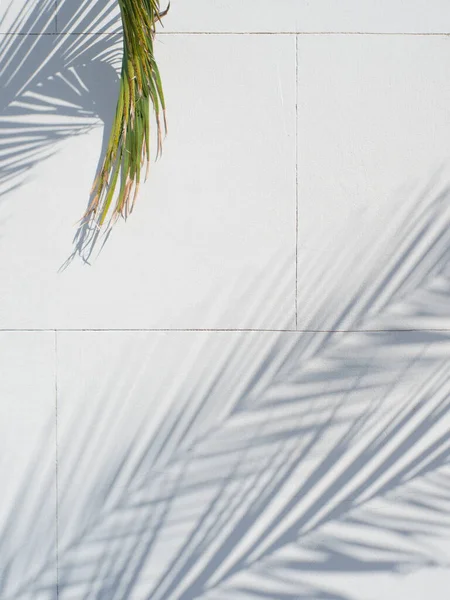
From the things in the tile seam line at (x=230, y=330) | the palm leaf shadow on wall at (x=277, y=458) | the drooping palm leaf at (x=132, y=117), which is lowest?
the palm leaf shadow on wall at (x=277, y=458)

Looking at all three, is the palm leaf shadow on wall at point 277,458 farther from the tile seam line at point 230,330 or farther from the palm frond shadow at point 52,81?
the palm frond shadow at point 52,81

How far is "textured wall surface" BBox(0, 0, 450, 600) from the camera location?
2.77m

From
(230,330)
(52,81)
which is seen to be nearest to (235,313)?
(230,330)

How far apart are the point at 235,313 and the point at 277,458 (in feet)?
1.88

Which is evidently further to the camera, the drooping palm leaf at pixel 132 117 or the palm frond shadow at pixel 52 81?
the palm frond shadow at pixel 52 81

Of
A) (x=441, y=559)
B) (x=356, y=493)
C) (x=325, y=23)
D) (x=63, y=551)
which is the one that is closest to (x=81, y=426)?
(x=63, y=551)

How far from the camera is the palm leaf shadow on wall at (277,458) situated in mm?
2830

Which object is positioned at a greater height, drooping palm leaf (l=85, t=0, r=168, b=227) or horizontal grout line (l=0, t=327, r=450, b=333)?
drooping palm leaf (l=85, t=0, r=168, b=227)

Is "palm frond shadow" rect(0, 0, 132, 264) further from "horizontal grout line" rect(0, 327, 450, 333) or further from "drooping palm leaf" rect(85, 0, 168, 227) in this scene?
"horizontal grout line" rect(0, 327, 450, 333)

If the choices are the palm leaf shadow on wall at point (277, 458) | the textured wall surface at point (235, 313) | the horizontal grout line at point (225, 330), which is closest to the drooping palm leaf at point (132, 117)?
the textured wall surface at point (235, 313)

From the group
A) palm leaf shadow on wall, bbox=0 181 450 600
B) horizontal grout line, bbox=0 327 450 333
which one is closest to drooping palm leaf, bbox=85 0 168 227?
horizontal grout line, bbox=0 327 450 333

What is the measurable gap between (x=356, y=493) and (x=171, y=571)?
0.76 metres

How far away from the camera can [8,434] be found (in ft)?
9.42

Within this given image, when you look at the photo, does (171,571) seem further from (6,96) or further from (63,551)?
(6,96)
